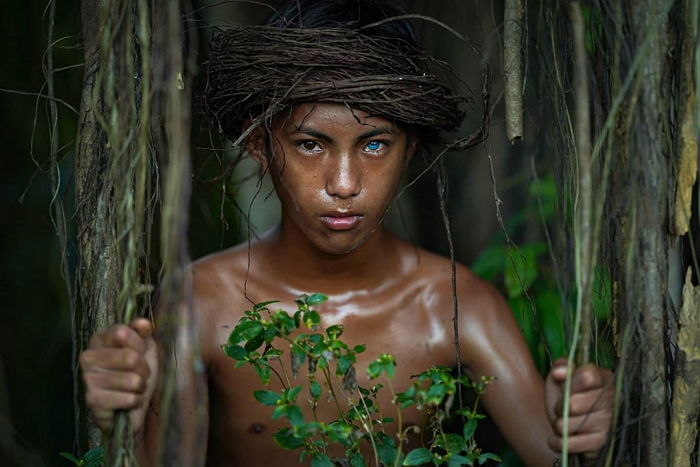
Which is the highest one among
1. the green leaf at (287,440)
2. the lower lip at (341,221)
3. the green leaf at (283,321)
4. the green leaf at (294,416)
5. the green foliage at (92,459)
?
the lower lip at (341,221)

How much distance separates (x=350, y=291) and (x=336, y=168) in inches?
17.8

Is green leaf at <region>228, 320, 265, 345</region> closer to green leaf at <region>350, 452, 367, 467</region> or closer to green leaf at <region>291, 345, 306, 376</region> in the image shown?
green leaf at <region>291, 345, 306, 376</region>

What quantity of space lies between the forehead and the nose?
0.07 meters

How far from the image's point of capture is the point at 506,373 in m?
2.51

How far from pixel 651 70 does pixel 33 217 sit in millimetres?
2477

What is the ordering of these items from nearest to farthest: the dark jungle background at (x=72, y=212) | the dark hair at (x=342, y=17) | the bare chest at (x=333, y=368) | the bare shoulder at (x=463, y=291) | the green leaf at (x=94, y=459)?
the green leaf at (x=94, y=459)
the dark hair at (x=342, y=17)
the bare chest at (x=333, y=368)
the bare shoulder at (x=463, y=291)
the dark jungle background at (x=72, y=212)

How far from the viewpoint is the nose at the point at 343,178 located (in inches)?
88.5

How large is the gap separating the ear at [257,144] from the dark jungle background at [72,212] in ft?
2.15

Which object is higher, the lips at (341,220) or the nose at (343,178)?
the nose at (343,178)

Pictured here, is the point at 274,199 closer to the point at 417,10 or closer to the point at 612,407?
the point at 417,10

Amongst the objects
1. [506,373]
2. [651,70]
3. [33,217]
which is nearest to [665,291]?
[651,70]

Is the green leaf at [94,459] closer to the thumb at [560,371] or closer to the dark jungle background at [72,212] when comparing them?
the thumb at [560,371]

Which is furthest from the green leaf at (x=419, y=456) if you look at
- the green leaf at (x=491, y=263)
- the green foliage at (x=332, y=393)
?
the green leaf at (x=491, y=263)

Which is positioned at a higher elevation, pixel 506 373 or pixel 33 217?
pixel 33 217
